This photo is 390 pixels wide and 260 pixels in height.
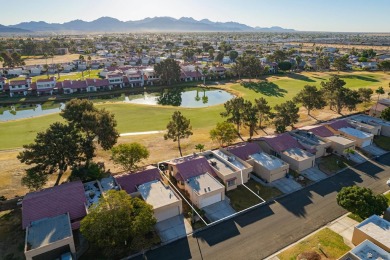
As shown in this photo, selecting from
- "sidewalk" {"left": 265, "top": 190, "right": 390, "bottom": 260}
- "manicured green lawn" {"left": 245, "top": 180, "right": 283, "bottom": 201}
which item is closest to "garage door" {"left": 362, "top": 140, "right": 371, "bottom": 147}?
"sidewalk" {"left": 265, "top": 190, "right": 390, "bottom": 260}

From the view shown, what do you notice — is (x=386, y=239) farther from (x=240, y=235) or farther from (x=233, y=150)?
(x=233, y=150)

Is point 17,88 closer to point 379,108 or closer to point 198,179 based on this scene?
point 198,179

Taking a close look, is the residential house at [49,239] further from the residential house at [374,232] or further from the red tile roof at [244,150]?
the residential house at [374,232]

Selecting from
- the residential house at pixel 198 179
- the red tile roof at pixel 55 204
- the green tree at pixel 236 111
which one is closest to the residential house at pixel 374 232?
the residential house at pixel 198 179

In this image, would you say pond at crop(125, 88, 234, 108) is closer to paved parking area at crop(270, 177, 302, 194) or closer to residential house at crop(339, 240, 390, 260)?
paved parking area at crop(270, 177, 302, 194)

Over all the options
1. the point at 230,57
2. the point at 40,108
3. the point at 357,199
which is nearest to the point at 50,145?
the point at 357,199

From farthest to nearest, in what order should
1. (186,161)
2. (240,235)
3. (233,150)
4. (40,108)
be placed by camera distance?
1. (40,108)
2. (233,150)
3. (186,161)
4. (240,235)
